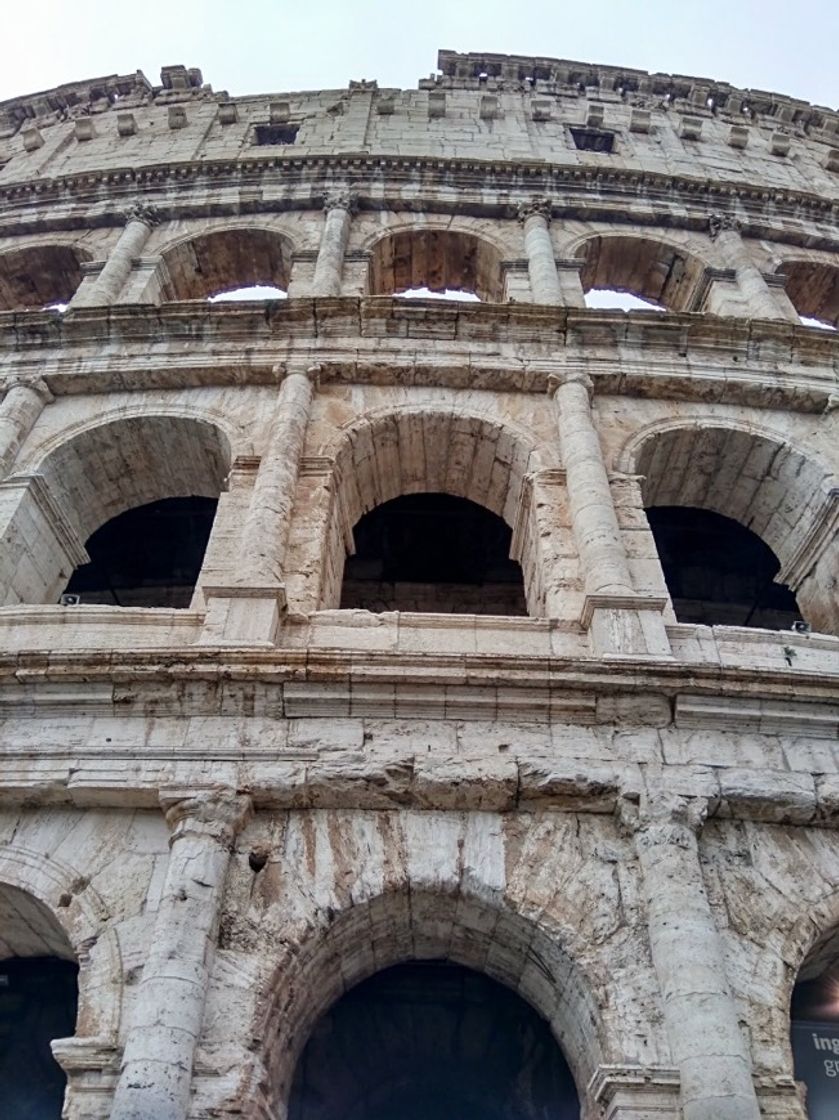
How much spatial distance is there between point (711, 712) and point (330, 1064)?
13.8 ft

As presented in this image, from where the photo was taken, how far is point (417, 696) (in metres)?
6.45

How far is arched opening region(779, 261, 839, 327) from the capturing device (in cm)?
1408

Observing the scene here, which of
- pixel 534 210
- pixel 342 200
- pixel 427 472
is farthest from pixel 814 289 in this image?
pixel 427 472

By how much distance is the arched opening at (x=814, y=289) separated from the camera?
46.2 ft

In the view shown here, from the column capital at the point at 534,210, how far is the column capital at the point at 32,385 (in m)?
7.83

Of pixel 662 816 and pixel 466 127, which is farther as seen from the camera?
pixel 466 127

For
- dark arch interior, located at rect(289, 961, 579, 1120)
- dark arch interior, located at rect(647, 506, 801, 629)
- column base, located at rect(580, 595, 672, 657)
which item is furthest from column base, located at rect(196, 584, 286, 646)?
dark arch interior, located at rect(647, 506, 801, 629)

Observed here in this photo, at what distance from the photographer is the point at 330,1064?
7109mm

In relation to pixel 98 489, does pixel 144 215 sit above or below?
above

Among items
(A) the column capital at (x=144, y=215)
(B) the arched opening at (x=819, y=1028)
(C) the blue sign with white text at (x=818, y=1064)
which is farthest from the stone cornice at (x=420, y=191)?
(C) the blue sign with white text at (x=818, y=1064)

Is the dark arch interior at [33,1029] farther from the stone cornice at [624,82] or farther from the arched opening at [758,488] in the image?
the stone cornice at [624,82]

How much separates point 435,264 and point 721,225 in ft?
15.4

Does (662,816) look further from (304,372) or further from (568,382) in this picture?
(304,372)

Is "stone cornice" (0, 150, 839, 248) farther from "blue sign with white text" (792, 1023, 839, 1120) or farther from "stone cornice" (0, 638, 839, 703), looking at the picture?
"blue sign with white text" (792, 1023, 839, 1120)
